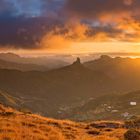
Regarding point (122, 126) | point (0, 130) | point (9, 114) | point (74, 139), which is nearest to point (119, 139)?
point (74, 139)

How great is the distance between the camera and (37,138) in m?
20.7

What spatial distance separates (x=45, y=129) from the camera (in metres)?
26.6

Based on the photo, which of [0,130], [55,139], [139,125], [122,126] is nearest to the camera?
[55,139]

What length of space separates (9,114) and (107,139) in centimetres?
1567

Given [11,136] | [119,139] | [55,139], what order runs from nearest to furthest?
[11,136]
[55,139]
[119,139]

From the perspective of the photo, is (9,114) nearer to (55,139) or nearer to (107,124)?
(107,124)

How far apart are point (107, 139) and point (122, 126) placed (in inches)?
550

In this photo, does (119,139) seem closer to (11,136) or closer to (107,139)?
(107,139)

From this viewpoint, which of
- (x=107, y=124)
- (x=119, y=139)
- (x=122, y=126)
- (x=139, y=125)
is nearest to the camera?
(x=119, y=139)

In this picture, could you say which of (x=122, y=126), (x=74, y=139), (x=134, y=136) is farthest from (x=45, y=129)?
(x=122, y=126)

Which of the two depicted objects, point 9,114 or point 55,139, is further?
point 9,114

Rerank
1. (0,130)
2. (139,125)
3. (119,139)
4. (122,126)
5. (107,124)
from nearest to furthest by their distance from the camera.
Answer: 1. (0,130)
2. (119,139)
3. (139,125)
4. (122,126)
5. (107,124)

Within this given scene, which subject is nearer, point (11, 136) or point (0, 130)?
point (11, 136)

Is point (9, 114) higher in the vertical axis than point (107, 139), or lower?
higher
